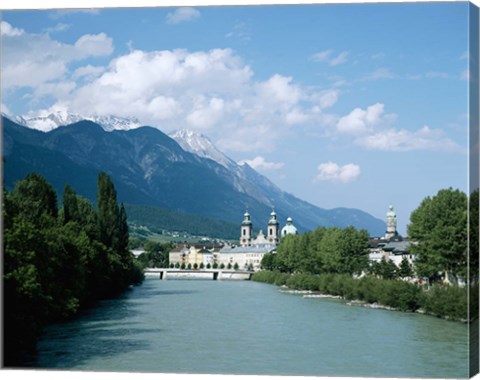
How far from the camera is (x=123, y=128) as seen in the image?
65.3 feet

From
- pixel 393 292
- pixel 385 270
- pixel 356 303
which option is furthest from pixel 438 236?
pixel 385 270

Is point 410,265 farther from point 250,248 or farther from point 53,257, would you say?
point 250,248

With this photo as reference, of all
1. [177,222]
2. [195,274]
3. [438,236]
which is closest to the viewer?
[438,236]

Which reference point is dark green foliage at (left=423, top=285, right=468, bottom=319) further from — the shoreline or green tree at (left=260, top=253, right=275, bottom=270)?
green tree at (left=260, top=253, right=275, bottom=270)

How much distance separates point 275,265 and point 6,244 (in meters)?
34.2

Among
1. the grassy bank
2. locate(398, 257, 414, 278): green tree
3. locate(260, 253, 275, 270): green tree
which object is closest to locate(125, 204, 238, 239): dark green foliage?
locate(260, 253, 275, 270): green tree

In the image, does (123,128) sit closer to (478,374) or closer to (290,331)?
(290,331)

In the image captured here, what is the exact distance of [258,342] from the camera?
16078 millimetres

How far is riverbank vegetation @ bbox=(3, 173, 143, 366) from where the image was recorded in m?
13.8

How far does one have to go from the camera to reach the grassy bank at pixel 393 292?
55.5 ft

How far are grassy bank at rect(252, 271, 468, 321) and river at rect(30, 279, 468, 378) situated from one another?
382 mm

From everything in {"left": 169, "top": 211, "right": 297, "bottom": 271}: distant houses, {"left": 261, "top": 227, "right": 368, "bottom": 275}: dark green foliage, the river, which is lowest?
the river

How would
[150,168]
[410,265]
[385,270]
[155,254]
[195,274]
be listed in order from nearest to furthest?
[410,265] < [385,270] < [150,168] < [155,254] < [195,274]

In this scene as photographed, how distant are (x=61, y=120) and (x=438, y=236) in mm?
9053
